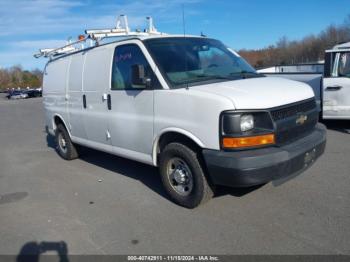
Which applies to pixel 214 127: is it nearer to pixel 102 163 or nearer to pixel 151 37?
pixel 151 37

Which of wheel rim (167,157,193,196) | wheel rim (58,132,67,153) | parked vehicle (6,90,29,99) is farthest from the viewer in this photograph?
parked vehicle (6,90,29,99)

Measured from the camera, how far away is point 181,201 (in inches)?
185

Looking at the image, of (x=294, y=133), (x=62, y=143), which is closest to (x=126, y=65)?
(x=294, y=133)

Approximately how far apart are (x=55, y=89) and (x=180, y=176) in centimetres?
428

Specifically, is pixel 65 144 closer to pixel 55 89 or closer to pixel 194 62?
pixel 55 89

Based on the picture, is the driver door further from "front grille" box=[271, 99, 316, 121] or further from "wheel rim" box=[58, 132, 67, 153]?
"wheel rim" box=[58, 132, 67, 153]

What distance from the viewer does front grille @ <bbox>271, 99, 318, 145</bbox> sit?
4078mm

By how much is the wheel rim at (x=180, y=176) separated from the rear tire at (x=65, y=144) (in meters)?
3.49

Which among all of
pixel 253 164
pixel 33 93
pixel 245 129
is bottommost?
pixel 33 93

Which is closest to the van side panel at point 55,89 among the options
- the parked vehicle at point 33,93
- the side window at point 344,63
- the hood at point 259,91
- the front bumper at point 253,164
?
the hood at point 259,91

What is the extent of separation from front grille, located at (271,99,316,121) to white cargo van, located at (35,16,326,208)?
0.04ft

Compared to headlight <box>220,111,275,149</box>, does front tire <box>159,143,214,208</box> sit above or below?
below

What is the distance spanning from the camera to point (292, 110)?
170 inches

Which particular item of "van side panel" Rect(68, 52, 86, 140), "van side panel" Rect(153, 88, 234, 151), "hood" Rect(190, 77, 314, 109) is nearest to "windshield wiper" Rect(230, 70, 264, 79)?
"hood" Rect(190, 77, 314, 109)
